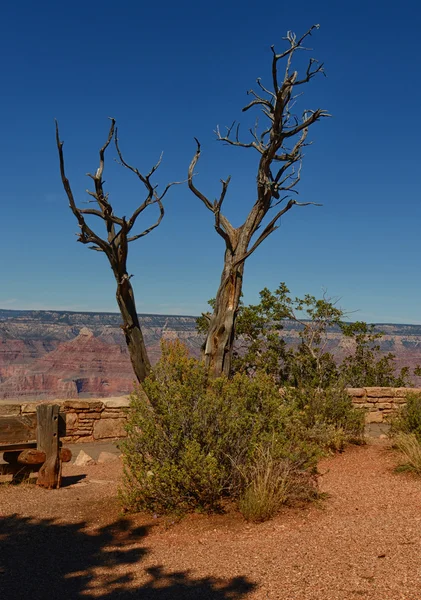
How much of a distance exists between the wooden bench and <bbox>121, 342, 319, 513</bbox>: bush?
6.00 ft

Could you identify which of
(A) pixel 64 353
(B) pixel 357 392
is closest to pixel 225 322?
(B) pixel 357 392

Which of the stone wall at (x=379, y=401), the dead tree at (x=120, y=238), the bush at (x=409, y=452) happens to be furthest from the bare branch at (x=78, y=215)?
the stone wall at (x=379, y=401)

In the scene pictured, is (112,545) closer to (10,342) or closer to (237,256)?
(237,256)

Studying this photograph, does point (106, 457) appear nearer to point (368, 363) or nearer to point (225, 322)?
point (225, 322)

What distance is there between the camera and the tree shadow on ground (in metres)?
4.25

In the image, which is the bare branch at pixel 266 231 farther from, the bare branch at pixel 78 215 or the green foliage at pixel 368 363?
the green foliage at pixel 368 363

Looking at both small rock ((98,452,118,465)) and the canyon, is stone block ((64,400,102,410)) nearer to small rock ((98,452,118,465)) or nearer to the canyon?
small rock ((98,452,118,465))

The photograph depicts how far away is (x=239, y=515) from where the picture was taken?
234 inches

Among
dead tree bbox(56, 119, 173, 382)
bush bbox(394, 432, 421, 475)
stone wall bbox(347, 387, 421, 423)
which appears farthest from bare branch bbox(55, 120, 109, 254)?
stone wall bbox(347, 387, 421, 423)

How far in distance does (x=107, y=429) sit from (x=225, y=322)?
15.8ft

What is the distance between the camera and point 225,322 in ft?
31.6

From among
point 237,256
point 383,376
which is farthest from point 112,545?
point 383,376

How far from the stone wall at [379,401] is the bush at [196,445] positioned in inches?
325

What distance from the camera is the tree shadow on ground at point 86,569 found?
4.25 metres
